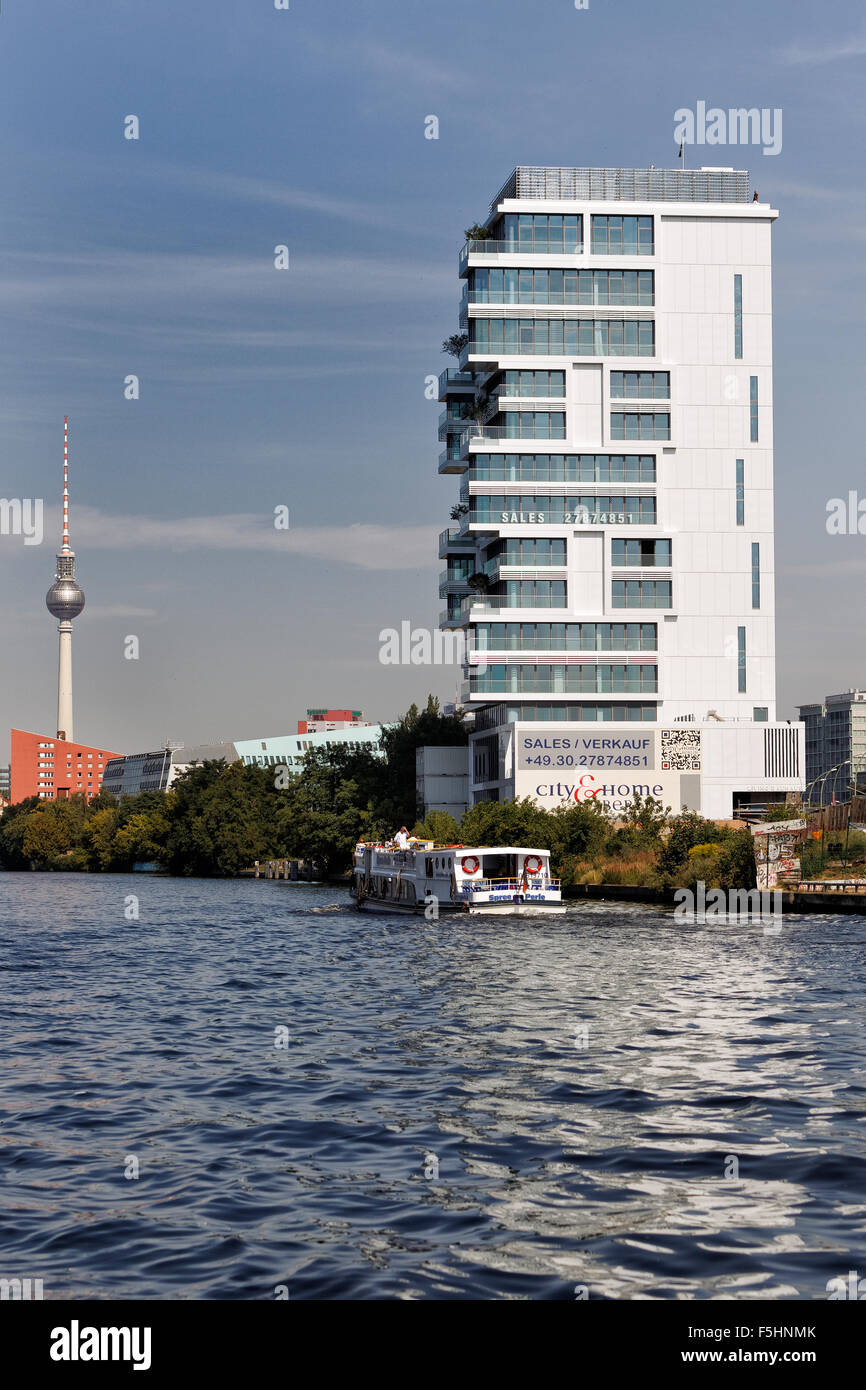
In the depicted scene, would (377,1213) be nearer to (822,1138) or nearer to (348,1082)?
(822,1138)

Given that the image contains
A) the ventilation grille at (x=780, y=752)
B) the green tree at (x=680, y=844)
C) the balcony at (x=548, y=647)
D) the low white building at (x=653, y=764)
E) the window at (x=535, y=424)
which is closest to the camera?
the green tree at (x=680, y=844)

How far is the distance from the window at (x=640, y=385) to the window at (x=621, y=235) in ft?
26.5

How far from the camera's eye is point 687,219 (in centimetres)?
10488

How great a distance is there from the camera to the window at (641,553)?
342 ft

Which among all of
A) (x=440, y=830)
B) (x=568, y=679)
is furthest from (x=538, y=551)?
(x=440, y=830)

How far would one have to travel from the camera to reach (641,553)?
105 m

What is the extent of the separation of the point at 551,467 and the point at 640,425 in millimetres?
6896

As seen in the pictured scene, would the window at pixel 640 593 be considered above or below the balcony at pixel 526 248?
below

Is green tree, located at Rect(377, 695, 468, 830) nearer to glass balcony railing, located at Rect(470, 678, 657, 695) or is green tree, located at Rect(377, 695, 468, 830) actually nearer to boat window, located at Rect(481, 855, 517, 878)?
glass balcony railing, located at Rect(470, 678, 657, 695)

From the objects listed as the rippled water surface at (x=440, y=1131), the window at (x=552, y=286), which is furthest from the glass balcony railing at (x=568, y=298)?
the rippled water surface at (x=440, y=1131)

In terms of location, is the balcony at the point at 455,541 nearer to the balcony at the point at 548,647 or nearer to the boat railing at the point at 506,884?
the balcony at the point at 548,647

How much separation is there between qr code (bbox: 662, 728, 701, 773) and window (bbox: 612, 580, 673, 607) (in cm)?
885

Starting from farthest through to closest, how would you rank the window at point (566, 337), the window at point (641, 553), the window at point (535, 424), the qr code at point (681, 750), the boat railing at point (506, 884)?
1. the window at point (641, 553)
2. the window at point (535, 424)
3. the window at point (566, 337)
4. the qr code at point (681, 750)
5. the boat railing at point (506, 884)
